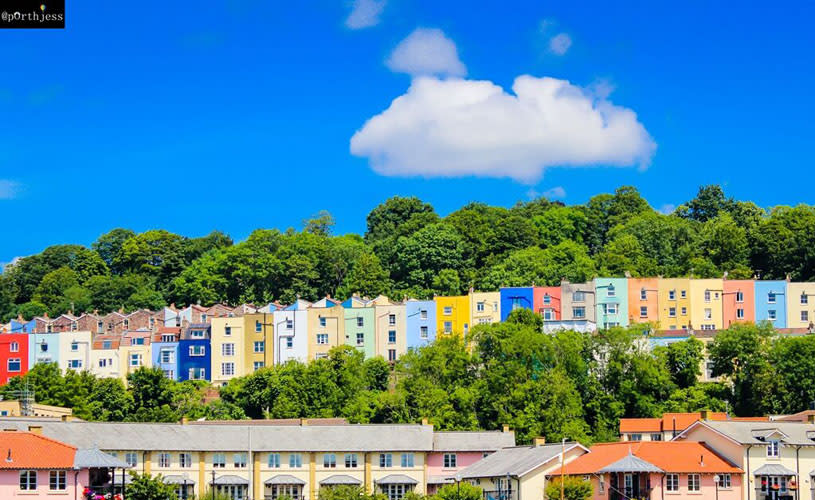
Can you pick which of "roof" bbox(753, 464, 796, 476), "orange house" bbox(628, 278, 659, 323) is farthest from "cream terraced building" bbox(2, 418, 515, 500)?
"orange house" bbox(628, 278, 659, 323)

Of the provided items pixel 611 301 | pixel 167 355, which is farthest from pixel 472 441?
pixel 167 355

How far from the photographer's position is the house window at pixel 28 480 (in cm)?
6912

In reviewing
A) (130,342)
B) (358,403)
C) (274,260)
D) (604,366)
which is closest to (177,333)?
(130,342)

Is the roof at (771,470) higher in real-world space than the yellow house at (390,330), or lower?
lower

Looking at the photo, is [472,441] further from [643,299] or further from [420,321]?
[643,299]

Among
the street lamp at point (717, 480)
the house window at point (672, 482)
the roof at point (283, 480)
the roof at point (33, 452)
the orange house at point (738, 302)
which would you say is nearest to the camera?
the roof at point (33, 452)

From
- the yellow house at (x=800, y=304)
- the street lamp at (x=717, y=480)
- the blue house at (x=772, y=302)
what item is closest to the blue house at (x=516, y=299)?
the blue house at (x=772, y=302)

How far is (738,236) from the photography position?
451ft

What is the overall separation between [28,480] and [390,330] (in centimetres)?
5404

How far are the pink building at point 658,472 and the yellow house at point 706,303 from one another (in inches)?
1722

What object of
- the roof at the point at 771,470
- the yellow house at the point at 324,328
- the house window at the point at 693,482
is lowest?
the house window at the point at 693,482

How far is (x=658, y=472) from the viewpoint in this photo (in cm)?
7244

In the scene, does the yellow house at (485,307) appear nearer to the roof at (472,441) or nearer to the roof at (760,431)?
the roof at (472,441)

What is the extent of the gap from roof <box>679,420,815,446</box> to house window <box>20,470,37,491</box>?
118 ft
